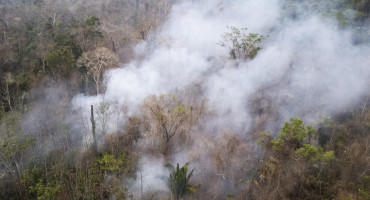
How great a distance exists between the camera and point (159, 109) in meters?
13.6

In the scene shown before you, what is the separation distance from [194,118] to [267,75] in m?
6.10

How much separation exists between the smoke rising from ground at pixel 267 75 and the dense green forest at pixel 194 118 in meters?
0.09

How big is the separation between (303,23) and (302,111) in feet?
25.4

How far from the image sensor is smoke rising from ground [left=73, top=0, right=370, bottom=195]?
1605 centimetres

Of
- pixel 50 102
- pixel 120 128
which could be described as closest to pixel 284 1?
pixel 120 128

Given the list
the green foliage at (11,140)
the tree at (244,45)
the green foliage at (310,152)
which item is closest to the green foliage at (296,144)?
the green foliage at (310,152)

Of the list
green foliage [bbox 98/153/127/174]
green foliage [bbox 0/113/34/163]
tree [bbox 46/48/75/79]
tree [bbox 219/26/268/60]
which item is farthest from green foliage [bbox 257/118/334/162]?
tree [bbox 46/48/75/79]

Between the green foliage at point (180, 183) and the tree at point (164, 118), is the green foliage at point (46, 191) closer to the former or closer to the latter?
the green foliage at point (180, 183)

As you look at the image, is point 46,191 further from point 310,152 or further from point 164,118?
point 310,152

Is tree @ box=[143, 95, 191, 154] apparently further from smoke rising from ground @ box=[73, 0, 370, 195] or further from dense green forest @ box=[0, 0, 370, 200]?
smoke rising from ground @ box=[73, 0, 370, 195]

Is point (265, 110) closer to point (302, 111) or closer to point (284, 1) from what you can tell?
point (302, 111)

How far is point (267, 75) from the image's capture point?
56.5 ft

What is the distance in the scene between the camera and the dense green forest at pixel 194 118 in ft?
39.0

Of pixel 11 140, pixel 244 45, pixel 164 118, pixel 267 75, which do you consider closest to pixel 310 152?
pixel 164 118
